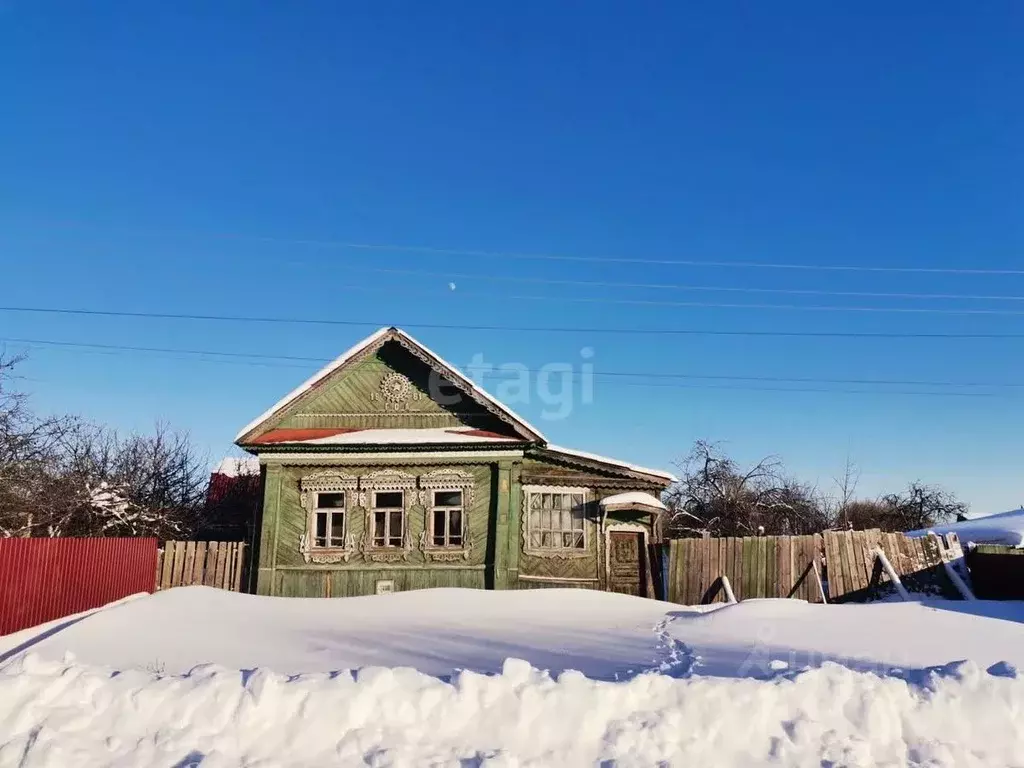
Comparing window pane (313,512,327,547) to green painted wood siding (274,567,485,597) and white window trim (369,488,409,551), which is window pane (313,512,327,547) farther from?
white window trim (369,488,409,551)

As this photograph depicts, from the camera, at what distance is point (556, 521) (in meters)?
17.0

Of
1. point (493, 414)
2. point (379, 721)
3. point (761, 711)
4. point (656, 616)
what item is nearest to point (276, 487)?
point (493, 414)

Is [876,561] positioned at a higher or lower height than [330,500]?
lower

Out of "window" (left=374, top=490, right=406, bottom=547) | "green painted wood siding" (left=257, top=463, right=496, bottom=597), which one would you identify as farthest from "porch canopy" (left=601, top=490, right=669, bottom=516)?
"window" (left=374, top=490, right=406, bottom=547)

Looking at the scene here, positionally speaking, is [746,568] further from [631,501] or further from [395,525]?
[395,525]

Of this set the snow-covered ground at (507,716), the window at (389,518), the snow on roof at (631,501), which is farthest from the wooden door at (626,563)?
the snow-covered ground at (507,716)

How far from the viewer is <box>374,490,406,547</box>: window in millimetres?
16734

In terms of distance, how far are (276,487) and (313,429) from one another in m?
1.57

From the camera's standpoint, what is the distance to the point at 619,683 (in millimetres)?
5586

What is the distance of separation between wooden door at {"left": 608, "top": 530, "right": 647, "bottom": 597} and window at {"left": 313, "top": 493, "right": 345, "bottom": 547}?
6241 millimetres

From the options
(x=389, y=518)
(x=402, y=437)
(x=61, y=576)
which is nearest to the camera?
(x=61, y=576)

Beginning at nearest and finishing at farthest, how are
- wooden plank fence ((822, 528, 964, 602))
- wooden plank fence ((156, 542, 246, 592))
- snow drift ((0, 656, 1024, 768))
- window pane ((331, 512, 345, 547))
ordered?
snow drift ((0, 656, 1024, 768)), wooden plank fence ((822, 528, 964, 602)), wooden plank fence ((156, 542, 246, 592)), window pane ((331, 512, 345, 547))

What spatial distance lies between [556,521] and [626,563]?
1884mm

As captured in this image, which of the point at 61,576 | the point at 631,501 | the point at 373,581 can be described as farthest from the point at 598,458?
the point at 61,576
